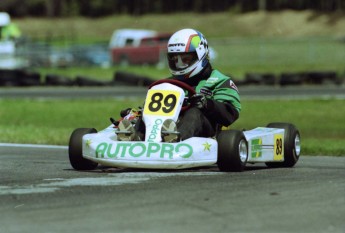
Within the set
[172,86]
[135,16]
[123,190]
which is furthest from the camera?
[135,16]

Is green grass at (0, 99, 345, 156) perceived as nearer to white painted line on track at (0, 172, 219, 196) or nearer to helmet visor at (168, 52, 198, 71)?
helmet visor at (168, 52, 198, 71)

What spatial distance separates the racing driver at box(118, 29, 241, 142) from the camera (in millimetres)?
8000

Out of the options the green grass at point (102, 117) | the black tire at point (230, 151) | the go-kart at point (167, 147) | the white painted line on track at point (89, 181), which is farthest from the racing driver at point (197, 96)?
the green grass at point (102, 117)

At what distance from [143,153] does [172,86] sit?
30.8 inches

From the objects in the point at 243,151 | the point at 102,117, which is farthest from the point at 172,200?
the point at 102,117

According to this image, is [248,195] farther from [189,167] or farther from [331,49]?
[331,49]

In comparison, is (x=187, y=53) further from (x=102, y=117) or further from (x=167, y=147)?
(x=102, y=117)

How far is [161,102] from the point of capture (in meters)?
8.07

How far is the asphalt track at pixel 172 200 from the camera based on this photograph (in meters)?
5.24

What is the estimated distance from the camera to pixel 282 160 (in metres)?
8.81

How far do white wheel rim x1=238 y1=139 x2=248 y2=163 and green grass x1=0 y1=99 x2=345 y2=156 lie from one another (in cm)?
361

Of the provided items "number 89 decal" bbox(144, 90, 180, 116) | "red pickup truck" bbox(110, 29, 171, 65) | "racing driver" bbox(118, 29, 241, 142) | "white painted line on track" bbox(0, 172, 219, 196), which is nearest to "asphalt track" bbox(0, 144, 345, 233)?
"white painted line on track" bbox(0, 172, 219, 196)

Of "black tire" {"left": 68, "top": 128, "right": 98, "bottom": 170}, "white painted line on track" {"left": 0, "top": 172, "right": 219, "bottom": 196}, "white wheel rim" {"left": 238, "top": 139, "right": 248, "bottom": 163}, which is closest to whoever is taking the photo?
"white painted line on track" {"left": 0, "top": 172, "right": 219, "bottom": 196}

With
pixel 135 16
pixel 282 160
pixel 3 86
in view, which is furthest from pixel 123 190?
pixel 135 16
